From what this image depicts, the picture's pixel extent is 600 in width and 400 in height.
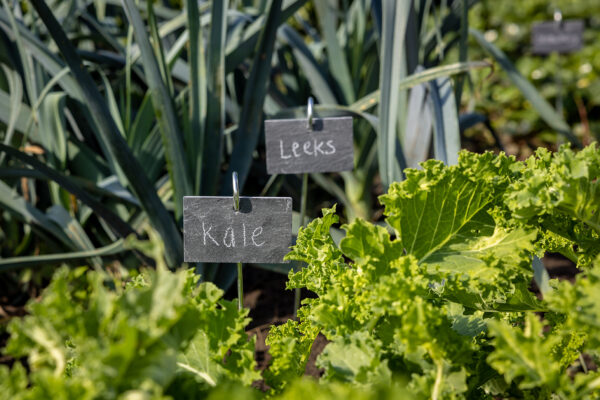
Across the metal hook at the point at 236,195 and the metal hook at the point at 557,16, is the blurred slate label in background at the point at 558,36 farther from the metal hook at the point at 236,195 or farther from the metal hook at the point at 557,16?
the metal hook at the point at 236,195

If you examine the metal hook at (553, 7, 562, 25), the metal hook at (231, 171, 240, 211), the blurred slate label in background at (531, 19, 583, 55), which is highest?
the metal hook at (553, 7, 562, 25)

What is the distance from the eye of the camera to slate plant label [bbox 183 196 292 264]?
0.90m

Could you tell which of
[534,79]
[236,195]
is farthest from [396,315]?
[534,79]

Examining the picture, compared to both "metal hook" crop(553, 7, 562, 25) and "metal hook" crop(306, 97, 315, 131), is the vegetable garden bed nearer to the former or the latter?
"metal hook" crop(306, 97, 315, 131)

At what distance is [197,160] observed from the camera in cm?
136

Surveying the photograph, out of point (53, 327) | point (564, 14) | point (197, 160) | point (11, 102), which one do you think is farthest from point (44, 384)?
point (564, 14)

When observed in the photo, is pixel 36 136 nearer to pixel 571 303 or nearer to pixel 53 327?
pixel 53 327

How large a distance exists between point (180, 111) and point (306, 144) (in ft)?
1.71

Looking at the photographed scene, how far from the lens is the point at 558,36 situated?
2705 mm

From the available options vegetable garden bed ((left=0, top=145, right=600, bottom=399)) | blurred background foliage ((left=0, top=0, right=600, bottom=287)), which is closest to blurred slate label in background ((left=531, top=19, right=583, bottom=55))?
blurred background foliage ((left=0, top=0, right=600, bottom=287))

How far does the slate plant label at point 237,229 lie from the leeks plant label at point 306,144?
0.28 meters

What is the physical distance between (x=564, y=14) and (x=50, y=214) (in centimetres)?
382

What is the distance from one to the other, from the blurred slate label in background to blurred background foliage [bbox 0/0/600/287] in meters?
1.11

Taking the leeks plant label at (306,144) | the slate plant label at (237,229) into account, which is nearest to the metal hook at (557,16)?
the leeks plant label at (306,144)
